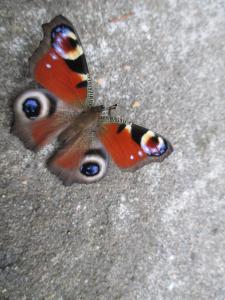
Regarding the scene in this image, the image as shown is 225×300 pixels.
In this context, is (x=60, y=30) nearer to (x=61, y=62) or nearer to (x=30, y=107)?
Result: (x=61, y=62)

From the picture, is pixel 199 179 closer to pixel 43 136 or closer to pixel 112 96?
pixel 112 96

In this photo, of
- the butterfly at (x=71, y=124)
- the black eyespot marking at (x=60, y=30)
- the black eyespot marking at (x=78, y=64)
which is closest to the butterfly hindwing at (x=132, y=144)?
the butterfly at (x=71, y=124)

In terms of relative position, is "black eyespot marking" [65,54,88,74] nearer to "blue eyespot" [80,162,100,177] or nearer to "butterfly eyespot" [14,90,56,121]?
"butterfly eyespot" [14,90,56,121]

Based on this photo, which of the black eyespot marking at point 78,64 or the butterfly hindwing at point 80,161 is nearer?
the black eyespot marking at point 78,64

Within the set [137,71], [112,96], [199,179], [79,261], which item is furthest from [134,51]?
[79,261]

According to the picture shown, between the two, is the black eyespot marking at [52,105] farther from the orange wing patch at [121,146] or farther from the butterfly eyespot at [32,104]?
the orange wing patch at [121,146]

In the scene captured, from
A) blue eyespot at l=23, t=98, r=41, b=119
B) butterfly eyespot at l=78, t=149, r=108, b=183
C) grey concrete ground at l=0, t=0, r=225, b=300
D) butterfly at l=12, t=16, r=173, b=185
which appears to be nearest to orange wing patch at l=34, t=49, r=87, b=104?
butterfly at l=12, t=16, r=173, b=185
